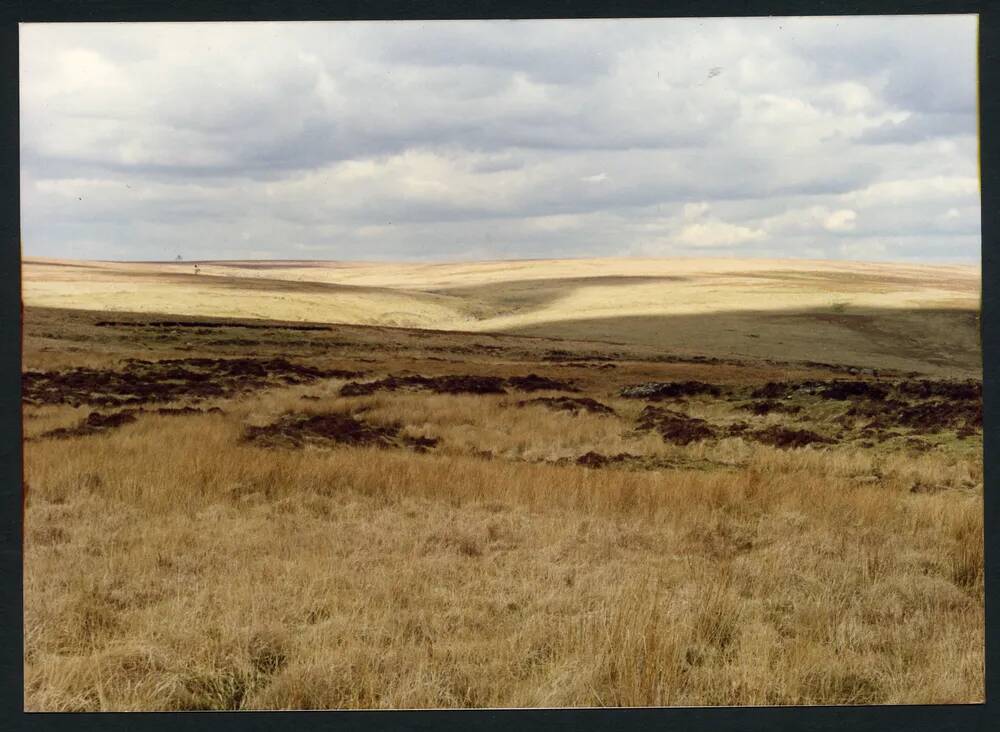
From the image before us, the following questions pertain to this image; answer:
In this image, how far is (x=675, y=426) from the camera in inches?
823

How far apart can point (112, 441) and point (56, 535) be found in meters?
6.17

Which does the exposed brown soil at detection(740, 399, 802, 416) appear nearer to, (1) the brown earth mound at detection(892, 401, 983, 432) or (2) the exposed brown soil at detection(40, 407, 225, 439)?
(1) the brown earth mound at detection(892, 401, 983, 432)

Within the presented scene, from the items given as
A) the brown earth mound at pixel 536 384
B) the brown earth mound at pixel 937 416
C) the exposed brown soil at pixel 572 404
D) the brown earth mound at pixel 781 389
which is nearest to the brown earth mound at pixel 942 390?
the brown earth mound at pixel 937 416

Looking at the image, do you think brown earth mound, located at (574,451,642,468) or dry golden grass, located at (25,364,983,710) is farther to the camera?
brown earth mound, located at (574,451,642,468)

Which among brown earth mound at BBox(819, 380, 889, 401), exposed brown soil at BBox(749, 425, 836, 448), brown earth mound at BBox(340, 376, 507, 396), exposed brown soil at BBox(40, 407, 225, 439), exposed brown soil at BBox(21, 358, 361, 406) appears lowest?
exposed brown soil at BBox(749, 425, 836, 448)

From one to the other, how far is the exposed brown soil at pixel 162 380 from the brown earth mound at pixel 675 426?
12.1m

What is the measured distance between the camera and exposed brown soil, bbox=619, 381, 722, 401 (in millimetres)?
27672

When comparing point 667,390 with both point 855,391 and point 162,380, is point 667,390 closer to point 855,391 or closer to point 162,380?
point 855,391

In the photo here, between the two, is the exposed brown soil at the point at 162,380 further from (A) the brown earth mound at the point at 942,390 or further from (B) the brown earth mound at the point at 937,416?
(A) the brown earth mound at the point at 942,390

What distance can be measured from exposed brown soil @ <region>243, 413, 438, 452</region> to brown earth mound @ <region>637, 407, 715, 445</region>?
5487mm

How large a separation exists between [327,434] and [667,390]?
1391 cm

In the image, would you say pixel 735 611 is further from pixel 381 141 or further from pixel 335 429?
pixel 381 141

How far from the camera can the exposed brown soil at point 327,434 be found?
664 inches

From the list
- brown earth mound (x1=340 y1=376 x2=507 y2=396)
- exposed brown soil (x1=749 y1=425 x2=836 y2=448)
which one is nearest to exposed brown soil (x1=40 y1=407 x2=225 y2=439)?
brown earth mound (x1=340 y1=376 x2=507 y2=396)
